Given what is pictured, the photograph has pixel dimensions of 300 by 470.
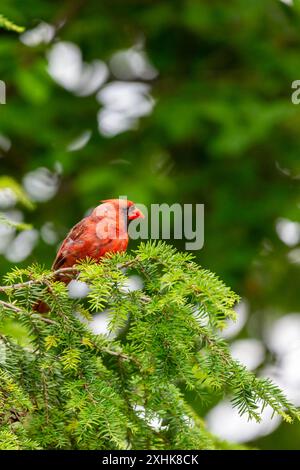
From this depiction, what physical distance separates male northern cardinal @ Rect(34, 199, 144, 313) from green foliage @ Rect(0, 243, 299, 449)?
2.23 feet

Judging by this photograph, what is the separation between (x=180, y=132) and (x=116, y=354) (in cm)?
319

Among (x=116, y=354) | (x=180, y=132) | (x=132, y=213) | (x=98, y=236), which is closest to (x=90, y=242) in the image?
(x=98, y=236)

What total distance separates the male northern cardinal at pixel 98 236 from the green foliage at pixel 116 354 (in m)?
0.68

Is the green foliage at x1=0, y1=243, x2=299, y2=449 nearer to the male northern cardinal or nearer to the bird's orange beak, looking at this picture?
the male northern cardinal

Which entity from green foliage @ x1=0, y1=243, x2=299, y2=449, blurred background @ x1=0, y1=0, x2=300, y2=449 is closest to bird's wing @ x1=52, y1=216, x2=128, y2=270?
green foliage @ x1=0, y1=243, x2=299, y2=449

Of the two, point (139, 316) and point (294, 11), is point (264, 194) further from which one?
point (139, 316)

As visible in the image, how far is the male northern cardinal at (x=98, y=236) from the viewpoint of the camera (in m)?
3.26

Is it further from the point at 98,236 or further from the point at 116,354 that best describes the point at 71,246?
the point at 116,354

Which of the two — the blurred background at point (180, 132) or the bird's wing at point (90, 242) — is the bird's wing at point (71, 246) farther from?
the blurred background at point (180, 132)

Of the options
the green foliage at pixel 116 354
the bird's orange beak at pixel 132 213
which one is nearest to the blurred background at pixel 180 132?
the bird's orange beak at pixel 132 213

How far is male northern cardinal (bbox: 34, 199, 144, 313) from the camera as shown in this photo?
3.26 meters

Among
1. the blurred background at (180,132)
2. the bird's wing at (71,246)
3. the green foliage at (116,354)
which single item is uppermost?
the green foliage at (116,354)

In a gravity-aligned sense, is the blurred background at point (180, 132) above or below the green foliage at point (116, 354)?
below

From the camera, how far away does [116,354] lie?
261 cm
